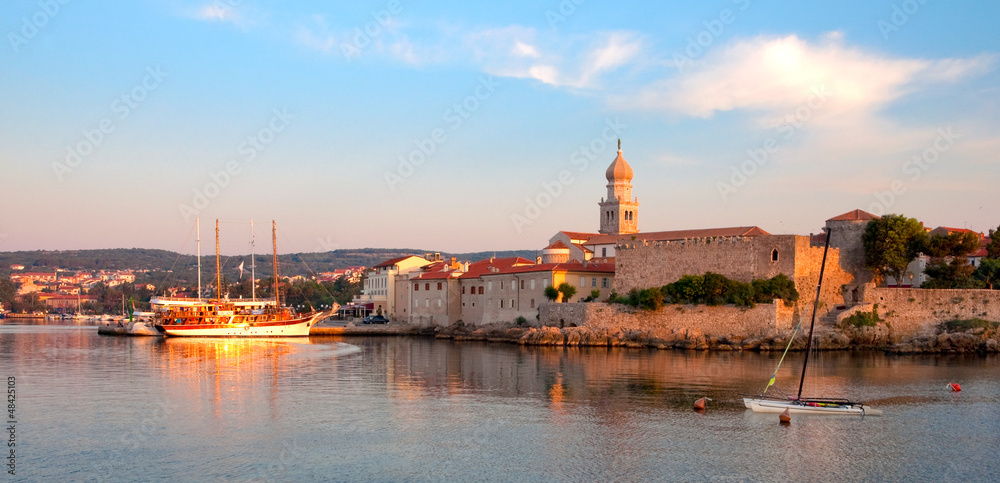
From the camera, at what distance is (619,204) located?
67.5 metres

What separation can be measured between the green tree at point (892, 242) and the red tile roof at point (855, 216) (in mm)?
675

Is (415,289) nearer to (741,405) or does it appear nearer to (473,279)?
(473,279)

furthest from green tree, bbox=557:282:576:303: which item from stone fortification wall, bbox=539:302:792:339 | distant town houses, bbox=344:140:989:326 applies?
stone fortification wall, bbox=539:302:792:339

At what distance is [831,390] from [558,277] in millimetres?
22609

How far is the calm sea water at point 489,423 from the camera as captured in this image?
15.0 m

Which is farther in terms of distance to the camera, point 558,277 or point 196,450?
point 558,277

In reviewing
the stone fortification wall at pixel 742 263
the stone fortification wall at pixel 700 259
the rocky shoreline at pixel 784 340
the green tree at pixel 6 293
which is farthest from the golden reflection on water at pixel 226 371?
the green tree at pixel 6 293

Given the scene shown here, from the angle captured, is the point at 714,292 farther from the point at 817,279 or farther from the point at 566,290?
the point at 566,290

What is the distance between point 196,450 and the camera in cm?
1605

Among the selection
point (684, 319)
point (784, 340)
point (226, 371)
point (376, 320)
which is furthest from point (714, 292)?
point (376, 320)

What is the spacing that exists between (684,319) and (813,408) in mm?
20734

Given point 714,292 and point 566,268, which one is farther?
point 566,268

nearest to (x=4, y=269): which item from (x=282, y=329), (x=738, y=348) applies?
(x=282, y=329)

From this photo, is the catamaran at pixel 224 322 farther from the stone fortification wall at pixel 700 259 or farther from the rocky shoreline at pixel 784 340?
the stone fortification wall at pixel 700 259
